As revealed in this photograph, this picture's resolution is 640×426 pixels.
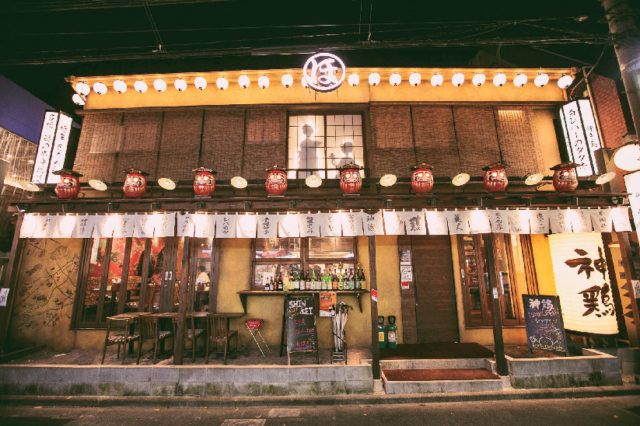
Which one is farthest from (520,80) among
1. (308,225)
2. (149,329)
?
(149,329)

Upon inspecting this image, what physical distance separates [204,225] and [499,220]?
29.3 feet

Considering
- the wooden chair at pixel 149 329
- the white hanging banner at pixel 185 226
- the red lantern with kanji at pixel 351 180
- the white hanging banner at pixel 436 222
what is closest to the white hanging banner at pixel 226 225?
the white hanging banner at pixel 185 226

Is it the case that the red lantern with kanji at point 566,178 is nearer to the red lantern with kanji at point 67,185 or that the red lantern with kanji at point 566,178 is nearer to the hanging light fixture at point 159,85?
the hanging light fixture at point 159,85

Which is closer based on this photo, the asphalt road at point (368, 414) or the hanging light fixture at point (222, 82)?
the asphalt road at point (368, 414)

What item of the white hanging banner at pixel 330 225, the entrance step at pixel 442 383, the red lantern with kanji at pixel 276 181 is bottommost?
the entrance step at pixel 442 383

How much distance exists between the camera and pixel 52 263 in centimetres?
930

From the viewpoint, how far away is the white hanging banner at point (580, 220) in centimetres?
782

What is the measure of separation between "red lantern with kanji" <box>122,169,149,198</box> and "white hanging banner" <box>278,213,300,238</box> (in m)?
4.44

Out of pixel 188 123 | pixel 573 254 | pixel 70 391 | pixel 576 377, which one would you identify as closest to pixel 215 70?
pixel 188 123

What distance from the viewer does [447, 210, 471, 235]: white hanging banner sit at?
766cm

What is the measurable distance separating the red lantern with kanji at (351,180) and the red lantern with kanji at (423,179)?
5.55ft

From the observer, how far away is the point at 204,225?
7.80 meters

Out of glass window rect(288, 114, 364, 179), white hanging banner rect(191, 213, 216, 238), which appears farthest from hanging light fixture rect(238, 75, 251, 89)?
white hanging banner rect(191, 213, 216, 238)

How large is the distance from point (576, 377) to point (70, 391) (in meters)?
13.3
